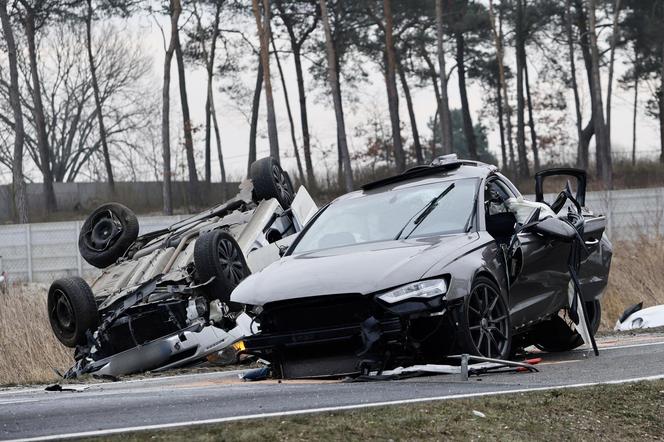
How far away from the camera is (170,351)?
36.7 ft

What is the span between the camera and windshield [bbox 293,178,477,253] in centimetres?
870

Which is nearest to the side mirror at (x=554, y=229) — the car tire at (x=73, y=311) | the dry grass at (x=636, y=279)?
the car tire at (x=73, y=311)

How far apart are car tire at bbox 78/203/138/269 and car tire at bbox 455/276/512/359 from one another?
623 centimetres

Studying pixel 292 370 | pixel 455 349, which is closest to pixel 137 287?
pixel 292 370

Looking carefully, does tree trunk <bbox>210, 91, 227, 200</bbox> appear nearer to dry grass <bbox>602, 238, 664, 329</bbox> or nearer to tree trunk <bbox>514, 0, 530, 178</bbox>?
tree trunk <bbox>514, 0, 530, 178</bbox>

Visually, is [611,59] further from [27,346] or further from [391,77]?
[27,346]

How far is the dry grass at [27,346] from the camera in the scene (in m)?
14.9

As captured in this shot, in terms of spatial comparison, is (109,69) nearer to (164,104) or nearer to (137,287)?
(164,104)

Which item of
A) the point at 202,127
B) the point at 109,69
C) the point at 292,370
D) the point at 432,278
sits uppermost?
the point at 109,69

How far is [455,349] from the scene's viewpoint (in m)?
7.79

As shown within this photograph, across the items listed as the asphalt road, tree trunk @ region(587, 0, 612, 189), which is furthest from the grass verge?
tree trunk @ region(587, 0, 612, 189)

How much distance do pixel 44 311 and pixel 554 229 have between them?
33.2 ft

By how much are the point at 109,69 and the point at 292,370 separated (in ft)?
181

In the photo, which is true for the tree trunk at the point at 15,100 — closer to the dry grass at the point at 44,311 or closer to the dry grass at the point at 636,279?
the dry grass at the point at 44,311
